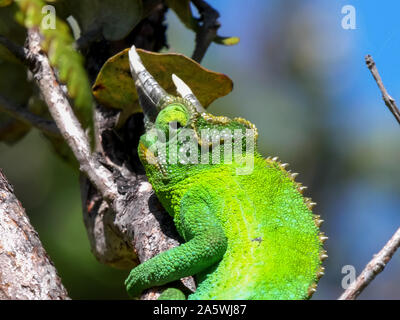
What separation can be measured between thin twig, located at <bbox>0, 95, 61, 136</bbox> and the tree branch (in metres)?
1.25

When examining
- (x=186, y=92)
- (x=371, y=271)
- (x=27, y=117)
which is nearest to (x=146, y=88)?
(x=186, y=92)

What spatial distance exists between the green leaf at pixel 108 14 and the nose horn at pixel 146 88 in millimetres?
527

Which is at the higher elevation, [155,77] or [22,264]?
[155,77]

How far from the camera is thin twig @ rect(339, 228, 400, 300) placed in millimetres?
1244

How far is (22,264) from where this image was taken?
167 centimetres

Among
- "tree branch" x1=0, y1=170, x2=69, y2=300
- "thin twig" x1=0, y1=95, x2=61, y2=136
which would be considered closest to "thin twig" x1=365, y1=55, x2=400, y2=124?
"tree branch" x1=0, y1=170, x2=69, y2=300

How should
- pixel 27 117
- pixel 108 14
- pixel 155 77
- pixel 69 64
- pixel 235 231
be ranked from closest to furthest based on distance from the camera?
pixel 69 64 < pixel 235 231 < pixel 155 77 < pixel 108 14 < pixel 27 117

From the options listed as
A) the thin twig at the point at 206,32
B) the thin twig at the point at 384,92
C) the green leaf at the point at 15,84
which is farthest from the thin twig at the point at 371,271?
the green leaf at the point at 15,84

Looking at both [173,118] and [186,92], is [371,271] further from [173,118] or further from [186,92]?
[186,92]

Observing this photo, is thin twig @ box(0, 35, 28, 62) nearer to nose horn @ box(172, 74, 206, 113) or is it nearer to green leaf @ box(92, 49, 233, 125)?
green leaf @ box(92, 49, 233, 125)

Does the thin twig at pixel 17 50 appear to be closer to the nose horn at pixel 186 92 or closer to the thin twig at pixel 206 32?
the nose horn at pixel 186 92

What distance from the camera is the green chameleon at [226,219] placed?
178 centimetres

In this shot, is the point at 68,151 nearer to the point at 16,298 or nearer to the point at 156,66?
the point at 156,66

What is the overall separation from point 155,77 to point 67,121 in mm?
512
